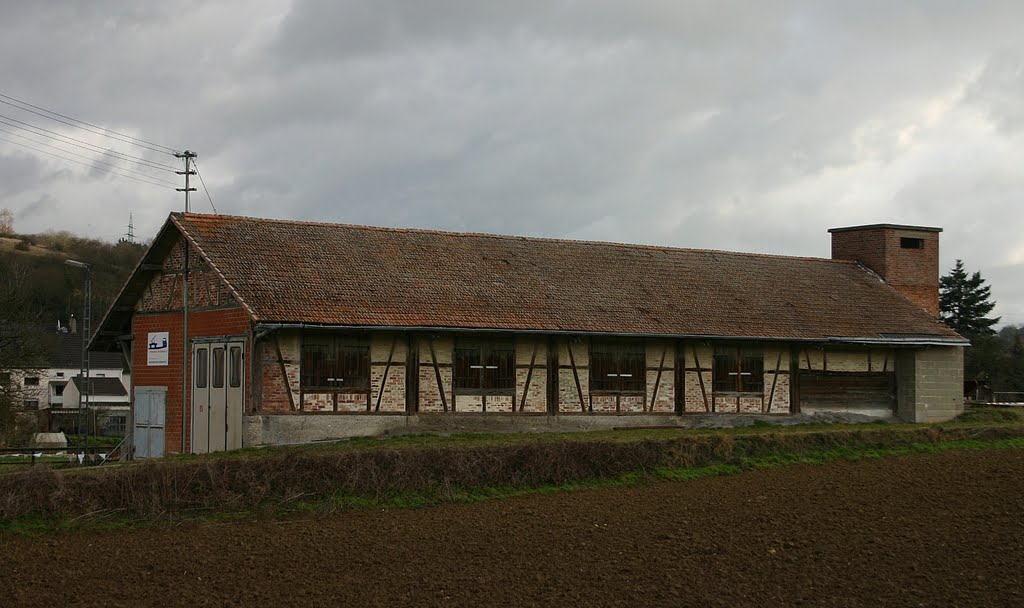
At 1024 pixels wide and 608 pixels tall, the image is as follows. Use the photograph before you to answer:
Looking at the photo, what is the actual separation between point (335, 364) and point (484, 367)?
3472mm

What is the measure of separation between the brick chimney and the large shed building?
7.55ft

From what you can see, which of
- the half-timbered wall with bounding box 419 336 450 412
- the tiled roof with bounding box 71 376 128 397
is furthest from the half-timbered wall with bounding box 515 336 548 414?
the tiled roof with bounding box 71 376 128 397

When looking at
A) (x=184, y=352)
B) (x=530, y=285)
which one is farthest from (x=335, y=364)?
(x=530, y=285)

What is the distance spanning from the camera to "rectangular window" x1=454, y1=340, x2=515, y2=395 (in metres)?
23.7

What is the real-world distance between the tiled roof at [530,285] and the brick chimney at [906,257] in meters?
1.07

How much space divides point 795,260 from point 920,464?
1174 centimetres

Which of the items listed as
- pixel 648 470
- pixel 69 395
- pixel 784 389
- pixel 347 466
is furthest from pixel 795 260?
pixel 69 395

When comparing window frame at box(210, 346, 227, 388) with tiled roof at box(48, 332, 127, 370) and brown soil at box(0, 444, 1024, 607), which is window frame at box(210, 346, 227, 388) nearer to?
brown soil at box(0, 444, 1024, 607)

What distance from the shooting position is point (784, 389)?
27516 mm

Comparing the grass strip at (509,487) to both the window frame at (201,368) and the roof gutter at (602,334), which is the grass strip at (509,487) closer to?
the roof gutter at (602,334)

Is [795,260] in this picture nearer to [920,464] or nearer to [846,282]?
[846,282]

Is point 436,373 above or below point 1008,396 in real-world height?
above

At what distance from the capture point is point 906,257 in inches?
1314

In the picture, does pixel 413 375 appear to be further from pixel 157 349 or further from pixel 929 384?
pixel 929 384
